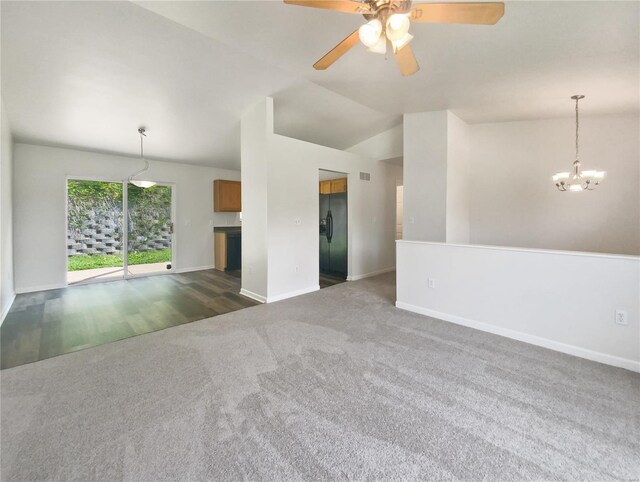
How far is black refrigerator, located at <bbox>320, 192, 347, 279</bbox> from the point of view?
18.9 feet

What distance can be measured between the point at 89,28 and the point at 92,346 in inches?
123

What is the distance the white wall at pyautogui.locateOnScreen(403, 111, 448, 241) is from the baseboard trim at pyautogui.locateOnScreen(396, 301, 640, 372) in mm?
1587

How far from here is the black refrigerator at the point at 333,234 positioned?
577 cm

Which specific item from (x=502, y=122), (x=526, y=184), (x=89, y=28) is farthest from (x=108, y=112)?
(x=526, y=184)

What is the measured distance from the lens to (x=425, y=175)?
4.67 meters

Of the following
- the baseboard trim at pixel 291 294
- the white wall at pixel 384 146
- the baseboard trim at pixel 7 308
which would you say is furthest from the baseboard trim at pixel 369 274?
the baseboard trim at pixel 7 308

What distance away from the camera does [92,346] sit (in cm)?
278

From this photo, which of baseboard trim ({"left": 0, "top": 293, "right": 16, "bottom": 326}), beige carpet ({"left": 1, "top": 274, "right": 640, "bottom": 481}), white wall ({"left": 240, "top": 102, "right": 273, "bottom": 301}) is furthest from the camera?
white wall ({"left": 240, "top": 102, "right": 273, "bottom": 301})

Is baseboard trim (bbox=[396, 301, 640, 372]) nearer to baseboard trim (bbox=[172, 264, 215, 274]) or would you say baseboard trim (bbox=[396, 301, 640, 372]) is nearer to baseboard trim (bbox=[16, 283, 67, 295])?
baseboard trim (bbox=[172, 264, 215, 274])

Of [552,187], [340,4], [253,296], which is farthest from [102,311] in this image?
[552,187]

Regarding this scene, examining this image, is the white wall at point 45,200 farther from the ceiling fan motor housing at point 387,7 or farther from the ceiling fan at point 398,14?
the ceiling fan motor housing at point 387,7

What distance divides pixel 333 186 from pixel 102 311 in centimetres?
476

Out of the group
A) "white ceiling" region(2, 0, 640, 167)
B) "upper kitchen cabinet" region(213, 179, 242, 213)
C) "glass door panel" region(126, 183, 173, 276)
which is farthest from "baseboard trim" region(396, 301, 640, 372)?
"glass door panel" region(126, 183, 173, 276)

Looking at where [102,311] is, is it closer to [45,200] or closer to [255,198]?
[255,198]
